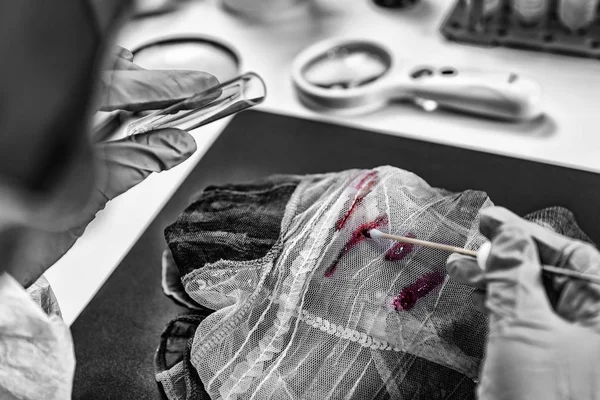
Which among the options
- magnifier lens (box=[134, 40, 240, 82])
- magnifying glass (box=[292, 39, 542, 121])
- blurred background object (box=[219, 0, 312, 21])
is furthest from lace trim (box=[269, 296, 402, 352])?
blurred background object (box=[219, 0, 312, 21])

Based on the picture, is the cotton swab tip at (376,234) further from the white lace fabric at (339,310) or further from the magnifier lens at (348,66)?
the magnifier lens at (348,66)

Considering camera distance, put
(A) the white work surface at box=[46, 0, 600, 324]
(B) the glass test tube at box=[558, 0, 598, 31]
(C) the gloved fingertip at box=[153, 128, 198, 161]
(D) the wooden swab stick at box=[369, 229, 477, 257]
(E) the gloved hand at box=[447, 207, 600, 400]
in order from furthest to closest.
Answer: (B) the glass test tube at box=[558, 0, 598, 31] < (A) the white work surface at box=[46, 0, 600, 324] < (C) the gloved fingertip at box=[153, 128, 198, 161] < (D) the wooden swab stick at box=[369, 229, 477, 257] < (E) the gloved hand at box=[447, 207, 600, 400]

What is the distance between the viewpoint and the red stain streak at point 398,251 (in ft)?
2.21

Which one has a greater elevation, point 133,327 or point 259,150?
point 259,150

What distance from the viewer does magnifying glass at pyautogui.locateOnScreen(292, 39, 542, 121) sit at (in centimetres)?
97

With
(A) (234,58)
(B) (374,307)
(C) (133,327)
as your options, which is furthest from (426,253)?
(A) (234,58)

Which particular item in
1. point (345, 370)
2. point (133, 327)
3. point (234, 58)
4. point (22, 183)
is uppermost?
point (234, 58)

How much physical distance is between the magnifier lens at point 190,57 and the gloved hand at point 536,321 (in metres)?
0.71

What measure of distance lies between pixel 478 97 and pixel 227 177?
37 cm

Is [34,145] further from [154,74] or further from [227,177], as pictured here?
[227,177]

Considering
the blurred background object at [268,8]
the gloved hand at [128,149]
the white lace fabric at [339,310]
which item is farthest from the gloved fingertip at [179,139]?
the blurred background object at [268,8]

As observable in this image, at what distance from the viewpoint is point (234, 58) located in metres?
1.19

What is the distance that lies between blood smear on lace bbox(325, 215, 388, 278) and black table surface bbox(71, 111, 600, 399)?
24cm

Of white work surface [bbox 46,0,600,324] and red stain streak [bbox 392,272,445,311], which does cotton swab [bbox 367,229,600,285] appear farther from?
white work surface [bbox 46,0,600,324]
